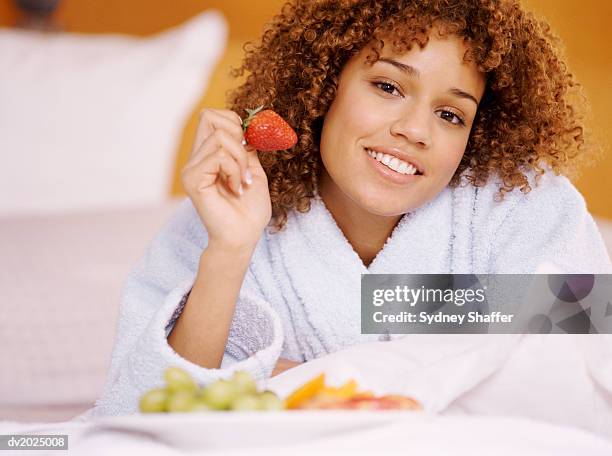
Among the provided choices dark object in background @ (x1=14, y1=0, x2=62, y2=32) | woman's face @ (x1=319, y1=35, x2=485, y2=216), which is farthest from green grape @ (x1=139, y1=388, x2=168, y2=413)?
dark object in background @ (x1=14, y1=0, x2=62, y2=32)

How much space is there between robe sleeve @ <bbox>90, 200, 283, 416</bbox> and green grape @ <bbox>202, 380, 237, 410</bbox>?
0.20 metres

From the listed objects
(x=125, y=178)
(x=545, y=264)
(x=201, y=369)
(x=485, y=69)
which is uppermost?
(x=125, y=178)

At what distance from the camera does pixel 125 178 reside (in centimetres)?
181

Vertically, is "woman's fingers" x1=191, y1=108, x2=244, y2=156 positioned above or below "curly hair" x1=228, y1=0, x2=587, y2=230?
below

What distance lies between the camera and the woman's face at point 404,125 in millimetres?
956

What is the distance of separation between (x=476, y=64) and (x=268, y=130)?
0.27m

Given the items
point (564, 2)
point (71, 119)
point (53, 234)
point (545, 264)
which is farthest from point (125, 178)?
point (545, 264)

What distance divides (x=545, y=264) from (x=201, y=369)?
423 mm

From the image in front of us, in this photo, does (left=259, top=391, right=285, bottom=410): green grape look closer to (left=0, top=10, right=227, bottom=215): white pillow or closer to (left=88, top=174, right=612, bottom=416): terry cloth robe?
(left=88, top=174, right=612, bottom=416): terry cloth robe

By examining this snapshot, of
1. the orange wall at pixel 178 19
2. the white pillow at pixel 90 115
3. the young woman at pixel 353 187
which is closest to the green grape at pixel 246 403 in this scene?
the young woman at pixel 353 187

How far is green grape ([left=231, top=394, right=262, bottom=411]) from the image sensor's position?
2.07ft

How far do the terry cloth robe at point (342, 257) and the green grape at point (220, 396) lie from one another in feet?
1.09

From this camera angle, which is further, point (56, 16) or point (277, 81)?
point (56, 16)

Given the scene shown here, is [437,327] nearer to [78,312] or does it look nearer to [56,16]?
[78,312]
